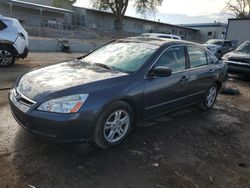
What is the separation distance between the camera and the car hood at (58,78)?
11.5 ft

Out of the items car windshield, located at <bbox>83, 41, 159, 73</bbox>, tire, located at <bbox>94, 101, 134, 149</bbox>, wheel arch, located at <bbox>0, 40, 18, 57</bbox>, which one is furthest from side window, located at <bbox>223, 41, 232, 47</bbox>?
tire, located at <bbox>94, 101, 134, 149</bbox>

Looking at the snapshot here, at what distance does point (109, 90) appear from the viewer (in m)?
3.61

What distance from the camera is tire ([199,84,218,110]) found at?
6031mm

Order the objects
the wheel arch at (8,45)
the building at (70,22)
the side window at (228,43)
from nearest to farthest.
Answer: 1. the wheel arch at (8,45)
2. the side window at (228,43)
3. the building at (70,22)

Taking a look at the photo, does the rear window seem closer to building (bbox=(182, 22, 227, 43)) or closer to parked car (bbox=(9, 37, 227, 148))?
parked car (bbox=(9, 37, 227, 148))

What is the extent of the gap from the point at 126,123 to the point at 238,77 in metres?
9.54

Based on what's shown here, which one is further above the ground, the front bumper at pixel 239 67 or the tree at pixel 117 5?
the tree at pixel 117 5

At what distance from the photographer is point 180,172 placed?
11.5 feet

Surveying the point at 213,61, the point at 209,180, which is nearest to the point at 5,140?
the point at 209,180

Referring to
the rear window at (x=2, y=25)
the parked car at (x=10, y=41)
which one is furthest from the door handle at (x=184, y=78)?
the rear window at (x=2, y=25)

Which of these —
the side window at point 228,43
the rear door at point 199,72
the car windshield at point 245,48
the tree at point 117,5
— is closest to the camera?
the rear door at point 199,72

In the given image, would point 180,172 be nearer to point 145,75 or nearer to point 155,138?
point 155,138

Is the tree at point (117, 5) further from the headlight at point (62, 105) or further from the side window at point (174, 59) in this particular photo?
the headlight at point (62, 105)

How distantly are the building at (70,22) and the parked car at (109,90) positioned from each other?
22.7 m
